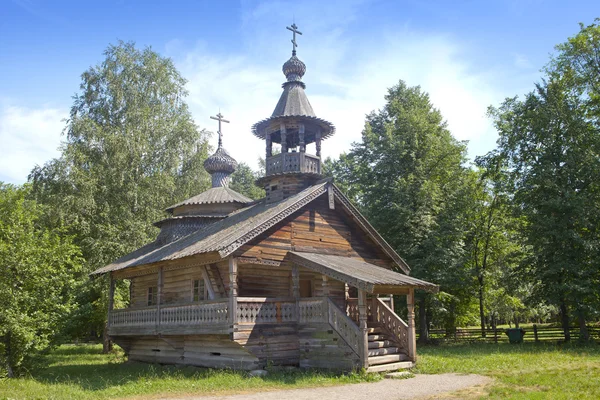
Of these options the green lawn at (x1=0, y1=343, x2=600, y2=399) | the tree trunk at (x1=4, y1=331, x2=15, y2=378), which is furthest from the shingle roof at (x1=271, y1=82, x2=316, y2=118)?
the tree trunk at (x1=4, y1=331, x2=15, y2=378)

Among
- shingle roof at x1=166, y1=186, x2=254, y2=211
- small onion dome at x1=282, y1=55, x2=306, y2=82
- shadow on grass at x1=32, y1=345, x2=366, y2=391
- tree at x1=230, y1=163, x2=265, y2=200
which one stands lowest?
shadow on grass at x1=32, y1=345, x2=366, y2=391

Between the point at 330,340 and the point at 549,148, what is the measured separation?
17.2 meters

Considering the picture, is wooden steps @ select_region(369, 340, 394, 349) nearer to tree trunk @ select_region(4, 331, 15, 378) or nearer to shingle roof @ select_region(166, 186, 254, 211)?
shingle roof @ select_region(166, 186, 254, 211)

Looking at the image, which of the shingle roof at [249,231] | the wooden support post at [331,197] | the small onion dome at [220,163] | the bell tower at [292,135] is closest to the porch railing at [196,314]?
the shingle roof at [249,231]

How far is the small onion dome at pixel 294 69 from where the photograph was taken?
81.4ft

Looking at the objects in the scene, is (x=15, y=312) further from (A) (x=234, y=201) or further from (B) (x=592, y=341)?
(B) (x=592, y=341)

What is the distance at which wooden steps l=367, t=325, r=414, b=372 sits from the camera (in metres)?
16.6

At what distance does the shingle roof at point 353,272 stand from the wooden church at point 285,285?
0.05 metres

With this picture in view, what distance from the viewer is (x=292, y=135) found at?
81.9 ft

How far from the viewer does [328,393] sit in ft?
43.8

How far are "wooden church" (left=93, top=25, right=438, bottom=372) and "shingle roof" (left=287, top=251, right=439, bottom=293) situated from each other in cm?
5

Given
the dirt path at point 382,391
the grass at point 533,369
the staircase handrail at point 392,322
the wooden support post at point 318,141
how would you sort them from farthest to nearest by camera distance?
the wooden support post at point 318,141
the staircase handrail at point 392,322
the dirt path at point 382,391
the grass at point 533,369

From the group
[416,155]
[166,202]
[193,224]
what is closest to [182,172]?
[166,202]

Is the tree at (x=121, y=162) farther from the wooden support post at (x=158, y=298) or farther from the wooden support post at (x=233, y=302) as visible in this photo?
the wooden support post at (x=233, y=302)
